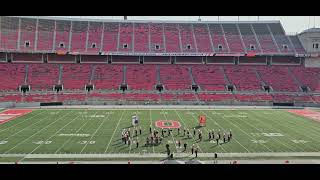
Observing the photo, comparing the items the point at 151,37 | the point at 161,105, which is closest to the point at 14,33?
the point at 151,37

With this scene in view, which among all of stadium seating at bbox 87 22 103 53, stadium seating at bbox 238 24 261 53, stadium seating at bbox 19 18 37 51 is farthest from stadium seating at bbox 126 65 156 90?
stadium seating at bbox 238 24 261 53

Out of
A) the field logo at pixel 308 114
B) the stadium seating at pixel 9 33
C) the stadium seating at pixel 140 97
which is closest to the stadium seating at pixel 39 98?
the stadium seating at pixel 140 97

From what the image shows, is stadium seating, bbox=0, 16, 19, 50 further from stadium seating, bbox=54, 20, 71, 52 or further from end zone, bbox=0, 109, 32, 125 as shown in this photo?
end zone, bbox=0, 109, 32, 125

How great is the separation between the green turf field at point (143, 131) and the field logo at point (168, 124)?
63 cm

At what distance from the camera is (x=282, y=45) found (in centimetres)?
6259

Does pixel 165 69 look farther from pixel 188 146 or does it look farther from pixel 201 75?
pixel 188 146

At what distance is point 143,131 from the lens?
1109 inches

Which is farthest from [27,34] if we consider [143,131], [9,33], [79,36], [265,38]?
[265,38]

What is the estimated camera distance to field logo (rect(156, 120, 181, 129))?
30438 mm

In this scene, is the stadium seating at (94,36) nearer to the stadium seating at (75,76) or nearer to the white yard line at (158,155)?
the stadium seating at (75,76)

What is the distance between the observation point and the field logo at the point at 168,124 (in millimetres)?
30438

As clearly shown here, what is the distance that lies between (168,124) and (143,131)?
4.05 meters

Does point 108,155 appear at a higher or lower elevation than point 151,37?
lower
